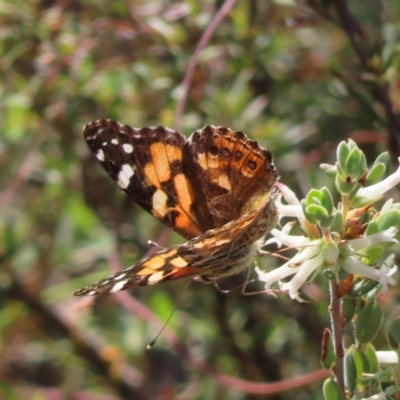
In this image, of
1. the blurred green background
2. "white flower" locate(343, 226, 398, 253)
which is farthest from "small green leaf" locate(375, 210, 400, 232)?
the blurred green background

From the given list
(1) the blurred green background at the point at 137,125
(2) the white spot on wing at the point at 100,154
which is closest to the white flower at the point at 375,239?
(2) the white spot on wing at the point at 100,154

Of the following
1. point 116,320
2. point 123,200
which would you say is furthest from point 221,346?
point 123,200

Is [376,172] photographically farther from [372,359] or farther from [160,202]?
[160,202]

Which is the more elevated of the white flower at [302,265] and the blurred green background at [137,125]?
the white flower at [302,265]

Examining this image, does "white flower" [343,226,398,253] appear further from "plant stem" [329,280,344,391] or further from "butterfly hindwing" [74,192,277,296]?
"butterfly hindwing" [74,192,277,296]

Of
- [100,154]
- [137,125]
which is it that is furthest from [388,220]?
[137,125]

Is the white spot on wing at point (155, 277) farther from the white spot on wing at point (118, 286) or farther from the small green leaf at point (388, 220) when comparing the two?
the small green leaf at point (388, 220)
